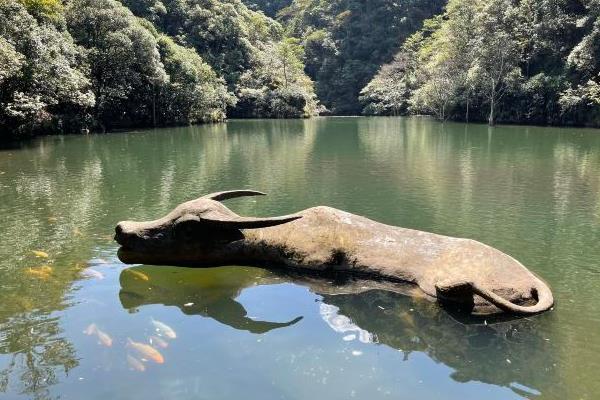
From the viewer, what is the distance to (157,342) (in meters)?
5.61

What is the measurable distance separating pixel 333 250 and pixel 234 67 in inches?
2625

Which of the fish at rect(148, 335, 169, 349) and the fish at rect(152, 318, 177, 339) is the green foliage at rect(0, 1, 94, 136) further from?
the fish at rect(148, 335, 169, 349)

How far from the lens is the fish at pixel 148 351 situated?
5.25 meters

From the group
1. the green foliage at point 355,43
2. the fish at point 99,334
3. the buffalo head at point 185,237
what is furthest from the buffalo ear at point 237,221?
the green foliage at point 355,43

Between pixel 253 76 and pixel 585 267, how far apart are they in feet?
219

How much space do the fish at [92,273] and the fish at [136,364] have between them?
2.69 meters

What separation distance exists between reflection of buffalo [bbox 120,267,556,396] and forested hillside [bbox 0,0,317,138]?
21.6 metres

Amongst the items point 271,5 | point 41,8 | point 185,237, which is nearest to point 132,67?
point 41,8

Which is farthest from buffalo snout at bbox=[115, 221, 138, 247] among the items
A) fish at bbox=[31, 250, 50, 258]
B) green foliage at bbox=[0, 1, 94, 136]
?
green foliage at bbox=[0, 1, 94, 136]

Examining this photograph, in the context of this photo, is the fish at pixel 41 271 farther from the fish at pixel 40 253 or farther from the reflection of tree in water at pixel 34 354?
the reflection of tree in water at pixel 34 354

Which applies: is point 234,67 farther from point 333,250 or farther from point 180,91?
point 333,250

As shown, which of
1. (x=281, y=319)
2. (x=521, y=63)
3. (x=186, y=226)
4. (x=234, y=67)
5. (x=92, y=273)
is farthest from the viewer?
(x=234, y=67)

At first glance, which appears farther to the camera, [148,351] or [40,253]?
[40,253]

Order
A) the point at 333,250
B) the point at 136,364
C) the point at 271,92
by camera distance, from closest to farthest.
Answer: the point at 136,364 < the point at 333,250 < the point at 271,92
